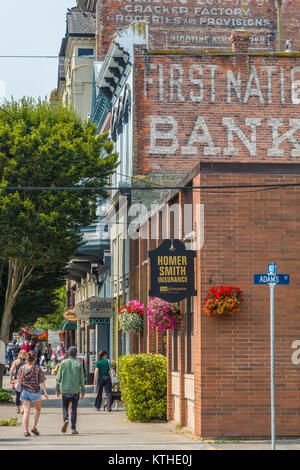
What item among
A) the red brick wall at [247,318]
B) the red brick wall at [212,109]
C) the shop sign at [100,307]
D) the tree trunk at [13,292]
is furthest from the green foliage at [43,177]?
the red brick wall at [247,318]

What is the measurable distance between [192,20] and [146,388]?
19942mm

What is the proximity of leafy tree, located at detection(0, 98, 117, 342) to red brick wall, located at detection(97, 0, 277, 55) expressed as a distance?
7932 millimetres

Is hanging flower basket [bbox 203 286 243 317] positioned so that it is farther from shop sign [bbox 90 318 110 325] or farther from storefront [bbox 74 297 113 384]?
shop sign [bbox 90 318 110 325]

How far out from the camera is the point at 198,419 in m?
16.6

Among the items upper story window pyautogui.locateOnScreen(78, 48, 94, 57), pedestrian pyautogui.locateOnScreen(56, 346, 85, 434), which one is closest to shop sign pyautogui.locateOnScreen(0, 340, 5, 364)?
pedestrian pyautogui.locateOnScreen(56, 346, 85, 434)

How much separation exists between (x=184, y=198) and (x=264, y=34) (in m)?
19.6

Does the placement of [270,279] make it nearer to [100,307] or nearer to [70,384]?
[70,384]

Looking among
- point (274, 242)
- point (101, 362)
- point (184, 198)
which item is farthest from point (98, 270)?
point (274, 242)

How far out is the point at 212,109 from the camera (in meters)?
30.2

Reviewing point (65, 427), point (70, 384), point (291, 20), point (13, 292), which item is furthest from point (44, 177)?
point (291, 20)

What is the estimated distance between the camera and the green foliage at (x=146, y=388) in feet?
68.0

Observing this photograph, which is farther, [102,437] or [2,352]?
[2,352]

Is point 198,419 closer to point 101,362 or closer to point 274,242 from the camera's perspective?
point 274,242
